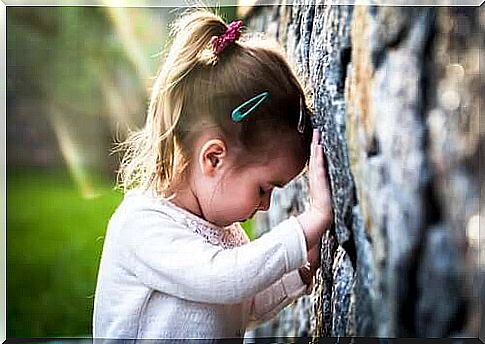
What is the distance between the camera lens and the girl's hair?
158 cm

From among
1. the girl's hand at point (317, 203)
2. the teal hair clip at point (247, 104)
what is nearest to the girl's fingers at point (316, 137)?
the girl's hand at point (317, 203)

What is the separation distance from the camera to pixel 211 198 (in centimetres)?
162

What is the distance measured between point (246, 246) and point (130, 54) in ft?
1.68

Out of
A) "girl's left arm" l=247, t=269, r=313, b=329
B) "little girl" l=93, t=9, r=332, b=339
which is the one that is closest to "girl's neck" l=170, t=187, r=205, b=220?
"little girl" l=93, t=9, r=332, b=339

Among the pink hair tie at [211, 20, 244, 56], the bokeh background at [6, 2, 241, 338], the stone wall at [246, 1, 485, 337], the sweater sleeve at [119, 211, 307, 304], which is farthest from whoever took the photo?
the bokeh background at [6, 2, 241, 338]

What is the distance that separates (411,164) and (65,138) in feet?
2.60

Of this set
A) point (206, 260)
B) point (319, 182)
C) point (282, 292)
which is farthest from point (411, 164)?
point (282, 292)

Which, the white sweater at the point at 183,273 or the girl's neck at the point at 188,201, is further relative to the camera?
the girl's neck at the point at 188,201

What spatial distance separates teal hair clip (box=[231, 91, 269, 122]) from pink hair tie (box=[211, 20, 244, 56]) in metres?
0.12

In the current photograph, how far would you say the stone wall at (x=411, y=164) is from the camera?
1270 mm

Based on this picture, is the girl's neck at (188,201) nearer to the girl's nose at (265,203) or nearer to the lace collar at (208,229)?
the lace collar at (208,229)

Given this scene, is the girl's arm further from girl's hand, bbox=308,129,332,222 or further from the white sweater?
girl's hand, bbox=308,129,332,222

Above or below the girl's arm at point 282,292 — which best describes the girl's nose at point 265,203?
above

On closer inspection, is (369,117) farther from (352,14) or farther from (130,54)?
(130,54)
